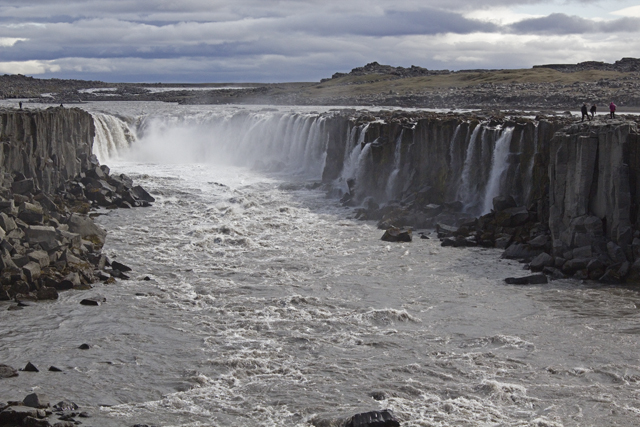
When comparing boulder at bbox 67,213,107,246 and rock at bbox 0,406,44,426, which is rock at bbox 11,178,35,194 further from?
rock at bbox 0,406,44,426

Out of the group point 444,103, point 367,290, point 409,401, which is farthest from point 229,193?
point 444,103

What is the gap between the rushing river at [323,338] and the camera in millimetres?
20625

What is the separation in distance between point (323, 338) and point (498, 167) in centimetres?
2162

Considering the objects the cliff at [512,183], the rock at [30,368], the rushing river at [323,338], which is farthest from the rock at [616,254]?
the rock at [30,368]

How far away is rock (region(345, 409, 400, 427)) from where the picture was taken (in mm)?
19000

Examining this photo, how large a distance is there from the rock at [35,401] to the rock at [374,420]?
26.4 feet

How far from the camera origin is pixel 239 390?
21594mm

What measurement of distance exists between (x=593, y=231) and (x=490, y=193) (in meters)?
10.7

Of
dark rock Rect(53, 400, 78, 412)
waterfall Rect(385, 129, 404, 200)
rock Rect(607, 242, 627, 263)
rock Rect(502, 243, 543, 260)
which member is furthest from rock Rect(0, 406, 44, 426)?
waterfall Rect(385, 129, 404, 200)

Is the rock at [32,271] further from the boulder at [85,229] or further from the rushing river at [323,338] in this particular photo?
the boulder at [85,229]

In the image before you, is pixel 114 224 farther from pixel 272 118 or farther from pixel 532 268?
pixel 272 118

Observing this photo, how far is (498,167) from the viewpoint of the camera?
43281 mm

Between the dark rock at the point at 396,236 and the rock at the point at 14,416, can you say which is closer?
the rock at the point at 14,416

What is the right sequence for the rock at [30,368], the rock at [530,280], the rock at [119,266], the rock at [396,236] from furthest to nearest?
the rock at [396,236], the rock at [119,266], the rock at [530,280], the rock at [30,368]
